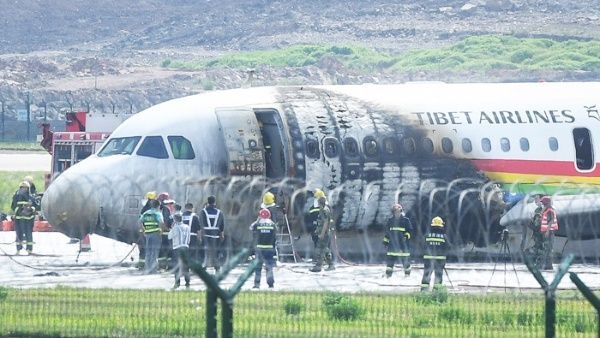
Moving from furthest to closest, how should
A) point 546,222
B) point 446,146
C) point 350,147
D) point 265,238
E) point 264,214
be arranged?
point 446,146 < point 350,147 < point 546,222 < point 264,214 < point 265,238

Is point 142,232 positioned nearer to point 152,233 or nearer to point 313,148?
point 152,233

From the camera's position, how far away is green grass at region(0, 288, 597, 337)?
25797 mm

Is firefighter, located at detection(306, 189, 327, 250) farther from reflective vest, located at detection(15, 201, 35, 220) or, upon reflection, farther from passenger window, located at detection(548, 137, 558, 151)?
reflective vest, located at detection(15, 201, 35, 220)

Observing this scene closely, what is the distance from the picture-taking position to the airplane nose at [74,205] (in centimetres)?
3747

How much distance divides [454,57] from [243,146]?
91.5 m

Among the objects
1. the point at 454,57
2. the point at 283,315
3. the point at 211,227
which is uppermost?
the point at 454,57

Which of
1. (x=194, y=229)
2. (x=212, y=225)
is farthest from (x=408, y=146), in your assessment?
(x=194, y=229)

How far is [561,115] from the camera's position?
130ft

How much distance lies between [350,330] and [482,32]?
122552 mm

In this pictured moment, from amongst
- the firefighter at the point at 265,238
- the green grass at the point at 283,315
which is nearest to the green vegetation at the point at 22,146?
the firefighter at the point at 265,238

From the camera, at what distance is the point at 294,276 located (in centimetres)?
3584

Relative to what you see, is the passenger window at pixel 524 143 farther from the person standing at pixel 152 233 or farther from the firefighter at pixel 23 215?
the firefighter at pixel 23 215

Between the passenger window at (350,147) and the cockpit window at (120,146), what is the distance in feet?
14.1

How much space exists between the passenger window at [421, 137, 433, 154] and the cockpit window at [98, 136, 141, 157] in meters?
5.92
